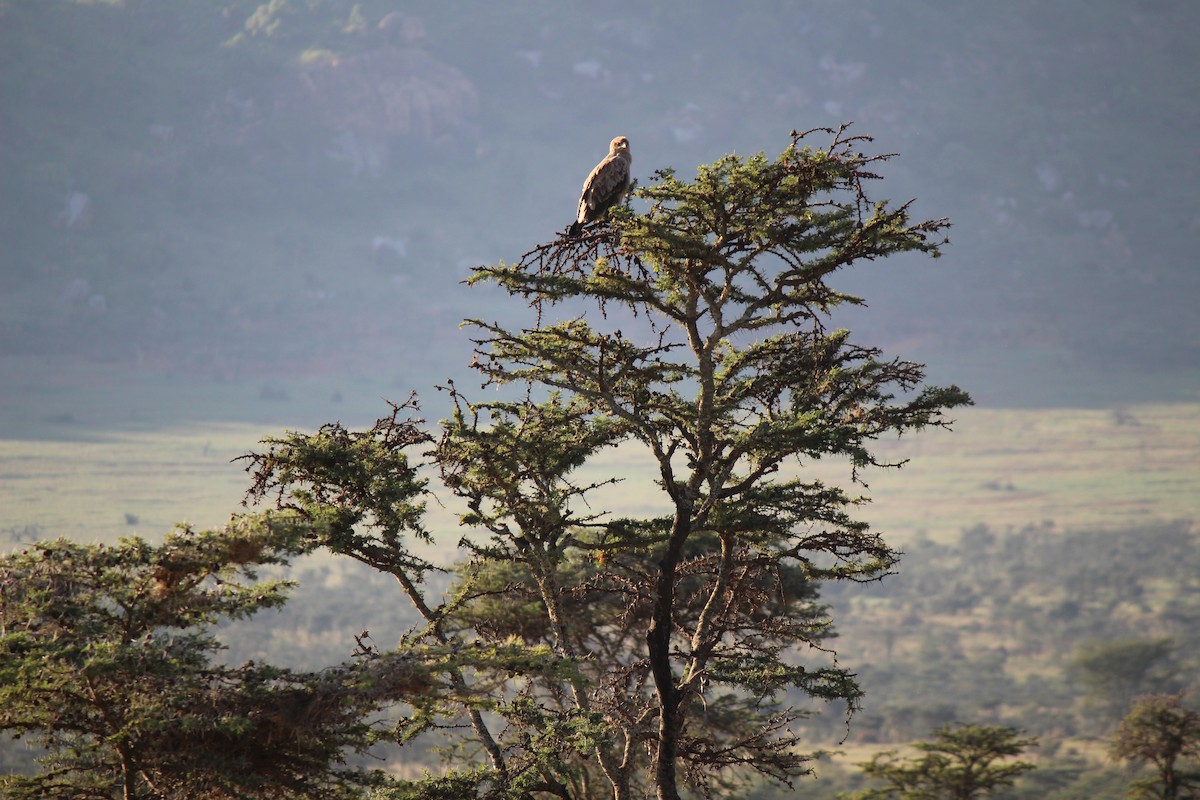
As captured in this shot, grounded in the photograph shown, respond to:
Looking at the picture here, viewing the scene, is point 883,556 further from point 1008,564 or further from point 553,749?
point 1008,564

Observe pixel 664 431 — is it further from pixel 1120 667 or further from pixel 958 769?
pixel 1120 667

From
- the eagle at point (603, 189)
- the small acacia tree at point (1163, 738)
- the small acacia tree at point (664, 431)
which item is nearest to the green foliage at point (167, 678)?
the small acacia tree at point (664, 431)

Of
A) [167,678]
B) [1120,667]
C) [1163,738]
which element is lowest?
[1120,667]

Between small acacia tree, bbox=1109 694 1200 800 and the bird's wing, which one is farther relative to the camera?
small acacia tree, bbox=1109 694 1200 800

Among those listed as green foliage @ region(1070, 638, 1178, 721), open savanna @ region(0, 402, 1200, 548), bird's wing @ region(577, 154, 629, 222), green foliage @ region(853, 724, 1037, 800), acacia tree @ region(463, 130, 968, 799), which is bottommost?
green foliage @ region(1070, 638, 1178, 721)

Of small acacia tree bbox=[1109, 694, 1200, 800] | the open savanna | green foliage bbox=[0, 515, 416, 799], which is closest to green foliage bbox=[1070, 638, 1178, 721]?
small acacia tree bbox=[1109, 694, 1200, 800]

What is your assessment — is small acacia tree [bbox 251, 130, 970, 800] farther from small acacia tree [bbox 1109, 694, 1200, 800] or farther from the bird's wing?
small acacia tree [bbox 1109, 694, 1200, 800]

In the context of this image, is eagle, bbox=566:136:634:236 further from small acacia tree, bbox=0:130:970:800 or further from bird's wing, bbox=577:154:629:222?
small acacia tree, bbox=0:130:970:800

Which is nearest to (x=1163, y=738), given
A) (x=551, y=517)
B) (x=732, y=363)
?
(x=732, y=363)

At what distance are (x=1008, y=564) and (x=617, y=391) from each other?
15922 cm

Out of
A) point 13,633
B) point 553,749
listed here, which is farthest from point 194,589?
point 553,749

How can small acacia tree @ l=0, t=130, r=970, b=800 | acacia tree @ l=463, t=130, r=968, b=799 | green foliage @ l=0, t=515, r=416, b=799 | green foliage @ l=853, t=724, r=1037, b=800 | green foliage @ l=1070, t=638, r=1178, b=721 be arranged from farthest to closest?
green foliage @ l=1070, t=638, r=1178, b=721 < green foliage @ l=853, t=724, r=1037, b=800 < acacia tree @ l=463, t=130, r=968, b=799 < small acacia tree @ l=0, t=130, r=970, b=800 < green foliage @ l=0, t=515, r=416, b=799

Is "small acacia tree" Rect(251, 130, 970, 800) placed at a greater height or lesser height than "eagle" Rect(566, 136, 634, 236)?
lesser

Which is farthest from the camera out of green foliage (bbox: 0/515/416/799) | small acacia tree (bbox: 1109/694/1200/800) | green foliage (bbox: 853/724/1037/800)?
small acacia tree (bbox: 1109/694/1200/800)
